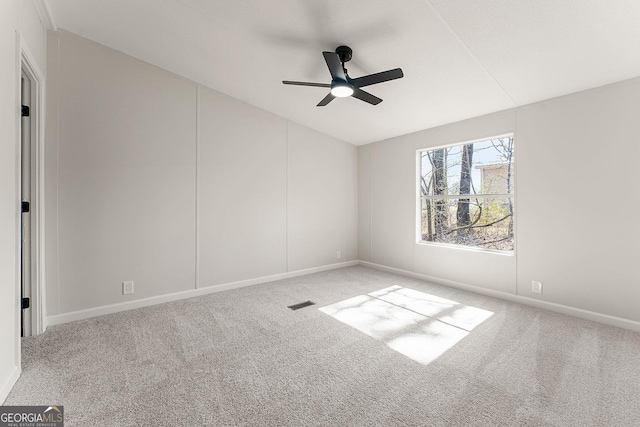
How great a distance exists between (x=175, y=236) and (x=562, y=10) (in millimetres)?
4314

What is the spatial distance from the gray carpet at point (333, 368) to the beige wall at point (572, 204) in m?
0.39

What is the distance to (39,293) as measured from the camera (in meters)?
2.67

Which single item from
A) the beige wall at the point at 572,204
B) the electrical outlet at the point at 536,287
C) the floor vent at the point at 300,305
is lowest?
the floor vent at the point at 300,305

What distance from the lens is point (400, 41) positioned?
262 centimetres

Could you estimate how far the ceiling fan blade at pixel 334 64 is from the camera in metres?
2.24

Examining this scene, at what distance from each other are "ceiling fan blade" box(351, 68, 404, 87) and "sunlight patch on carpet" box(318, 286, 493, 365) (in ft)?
7.66

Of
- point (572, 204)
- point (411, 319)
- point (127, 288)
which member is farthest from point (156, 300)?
point (572, 204)

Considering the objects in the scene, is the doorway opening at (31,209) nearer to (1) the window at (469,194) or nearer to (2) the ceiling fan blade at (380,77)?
(2) the ceiling fan blade at (380,77)

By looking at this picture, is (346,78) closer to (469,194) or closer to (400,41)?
(400,41)

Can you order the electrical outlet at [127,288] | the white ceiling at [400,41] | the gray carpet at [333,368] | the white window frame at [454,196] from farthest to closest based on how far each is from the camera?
the white window frame at [454,196] < the electrical outlet at [127,288] < the white ceiling at [400,41] < the gray carpet at [333,368]

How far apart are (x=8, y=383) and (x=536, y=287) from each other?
15.9 feet

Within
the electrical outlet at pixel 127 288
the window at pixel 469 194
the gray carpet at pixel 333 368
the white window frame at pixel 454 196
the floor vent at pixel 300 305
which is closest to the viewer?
the gray carpet at pixel 333 368

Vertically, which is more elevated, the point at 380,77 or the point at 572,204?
the point at 380,77

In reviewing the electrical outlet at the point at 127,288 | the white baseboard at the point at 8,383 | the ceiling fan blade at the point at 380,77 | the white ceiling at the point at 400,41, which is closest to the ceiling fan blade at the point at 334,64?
the ceiling fan blade at the point at 380,77
